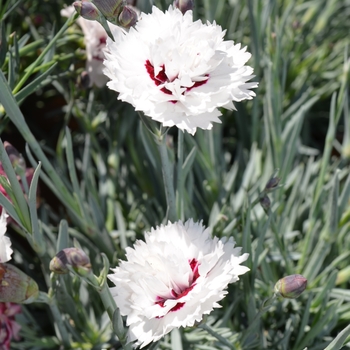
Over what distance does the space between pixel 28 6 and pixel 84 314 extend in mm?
570

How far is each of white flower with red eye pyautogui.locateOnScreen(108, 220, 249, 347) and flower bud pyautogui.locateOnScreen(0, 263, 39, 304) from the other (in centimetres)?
8

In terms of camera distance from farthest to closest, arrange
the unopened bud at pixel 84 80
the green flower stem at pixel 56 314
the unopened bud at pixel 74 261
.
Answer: the unopened bud at pixel 84 80
the green flower stem at pixel 56 314
the unopened bud at pixel 74 261

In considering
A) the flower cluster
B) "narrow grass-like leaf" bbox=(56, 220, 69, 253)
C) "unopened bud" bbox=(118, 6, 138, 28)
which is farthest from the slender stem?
the flower cluster

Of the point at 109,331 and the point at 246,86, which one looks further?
the point at 109,331

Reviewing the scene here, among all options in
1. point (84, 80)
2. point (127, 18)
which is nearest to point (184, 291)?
point (127, 18)

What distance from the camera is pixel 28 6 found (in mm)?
981

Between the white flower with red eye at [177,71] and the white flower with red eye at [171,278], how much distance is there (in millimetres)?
121

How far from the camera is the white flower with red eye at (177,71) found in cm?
47

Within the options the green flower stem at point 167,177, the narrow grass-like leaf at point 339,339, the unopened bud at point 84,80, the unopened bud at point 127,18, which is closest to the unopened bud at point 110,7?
the unopened bud at point 127,18

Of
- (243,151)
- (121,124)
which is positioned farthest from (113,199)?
(243,151)

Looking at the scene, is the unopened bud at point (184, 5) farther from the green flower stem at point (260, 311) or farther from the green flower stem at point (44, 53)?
the green flower stem at point (260, 311)

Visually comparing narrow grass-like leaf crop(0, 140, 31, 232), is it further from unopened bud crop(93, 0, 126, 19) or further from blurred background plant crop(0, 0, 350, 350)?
unopened bud crop(93, 0, 126, 19)

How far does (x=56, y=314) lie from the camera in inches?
24.5

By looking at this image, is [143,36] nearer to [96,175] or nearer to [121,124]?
[121,124]
